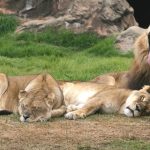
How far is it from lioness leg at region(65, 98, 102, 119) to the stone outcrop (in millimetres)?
7298

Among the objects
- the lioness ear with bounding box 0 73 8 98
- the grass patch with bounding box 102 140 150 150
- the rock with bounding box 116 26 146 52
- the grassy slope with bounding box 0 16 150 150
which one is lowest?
the grassy slope with bounding box 0 16 150 150

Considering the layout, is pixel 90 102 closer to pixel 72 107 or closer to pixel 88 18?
pixel 72 107

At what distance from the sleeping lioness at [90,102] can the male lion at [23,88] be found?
120mm

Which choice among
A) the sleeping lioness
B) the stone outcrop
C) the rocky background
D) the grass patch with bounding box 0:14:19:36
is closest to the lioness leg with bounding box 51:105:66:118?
the sleeping lioness

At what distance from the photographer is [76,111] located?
7191 millimetres

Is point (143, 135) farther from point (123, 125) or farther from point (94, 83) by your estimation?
point (94, 83)

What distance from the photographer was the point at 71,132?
6238 mm

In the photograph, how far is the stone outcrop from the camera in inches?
577

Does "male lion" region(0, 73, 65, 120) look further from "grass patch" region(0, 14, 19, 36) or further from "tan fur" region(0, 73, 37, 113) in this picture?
"grass patch" region(0, 14, 19, 36)

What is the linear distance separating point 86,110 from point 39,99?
0.67m

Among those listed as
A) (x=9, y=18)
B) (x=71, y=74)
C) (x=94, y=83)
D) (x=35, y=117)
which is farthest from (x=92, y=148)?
(x=9, y=18)

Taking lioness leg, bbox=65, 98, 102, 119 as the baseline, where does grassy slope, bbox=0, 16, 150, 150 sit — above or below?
below

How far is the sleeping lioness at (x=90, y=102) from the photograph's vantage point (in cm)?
680

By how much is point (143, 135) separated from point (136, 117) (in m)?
0.94
